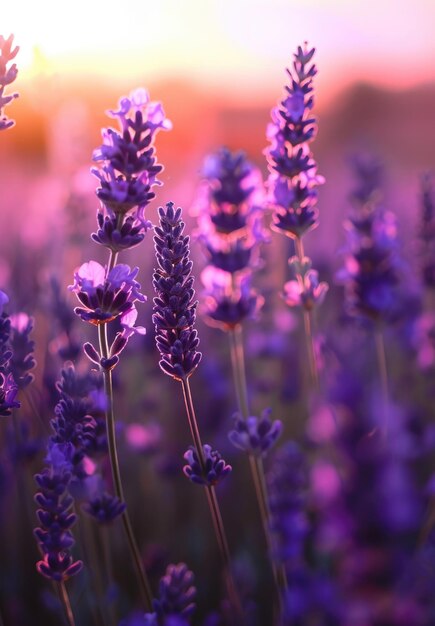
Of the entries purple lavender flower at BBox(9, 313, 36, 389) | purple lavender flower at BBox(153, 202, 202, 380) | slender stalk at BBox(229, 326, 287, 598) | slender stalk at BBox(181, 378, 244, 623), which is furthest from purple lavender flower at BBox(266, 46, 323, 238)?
purple lavender flower at BBox(9, 313, 36, 389)

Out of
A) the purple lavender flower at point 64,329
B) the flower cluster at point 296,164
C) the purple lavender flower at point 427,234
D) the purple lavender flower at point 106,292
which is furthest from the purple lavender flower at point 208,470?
the purple lavender flower at point 427,234

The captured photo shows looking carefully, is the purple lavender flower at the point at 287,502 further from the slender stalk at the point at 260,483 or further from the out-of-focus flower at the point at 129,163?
the out-of-focus flower at the point at 129,163

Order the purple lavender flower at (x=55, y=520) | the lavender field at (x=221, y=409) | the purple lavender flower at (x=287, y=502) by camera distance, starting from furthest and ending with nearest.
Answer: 1. the purple lavender flower at (x=55, y=520)
2. the purple lavender flower at (x=287, y=502)
3. the lavender field at (x=221, y=409)

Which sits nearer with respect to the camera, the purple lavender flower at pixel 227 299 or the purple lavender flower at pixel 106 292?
the purple lavender flower at pixel 106 292

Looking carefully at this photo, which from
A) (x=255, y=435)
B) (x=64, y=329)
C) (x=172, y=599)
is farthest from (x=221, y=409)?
(x=172, y=599)

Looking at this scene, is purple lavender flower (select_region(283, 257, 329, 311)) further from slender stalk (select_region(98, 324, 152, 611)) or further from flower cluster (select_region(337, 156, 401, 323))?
slender stalk (select_region(98, 324, 152, 611))

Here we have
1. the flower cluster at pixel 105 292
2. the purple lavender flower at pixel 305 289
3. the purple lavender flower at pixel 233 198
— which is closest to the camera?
the flower cluster at pixel 105 292

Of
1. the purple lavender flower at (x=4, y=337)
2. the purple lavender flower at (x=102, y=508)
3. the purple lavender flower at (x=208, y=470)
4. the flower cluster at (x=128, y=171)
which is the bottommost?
the purple lavender flower at (x=102, y=508)

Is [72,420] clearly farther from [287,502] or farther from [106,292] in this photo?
[287,502]
